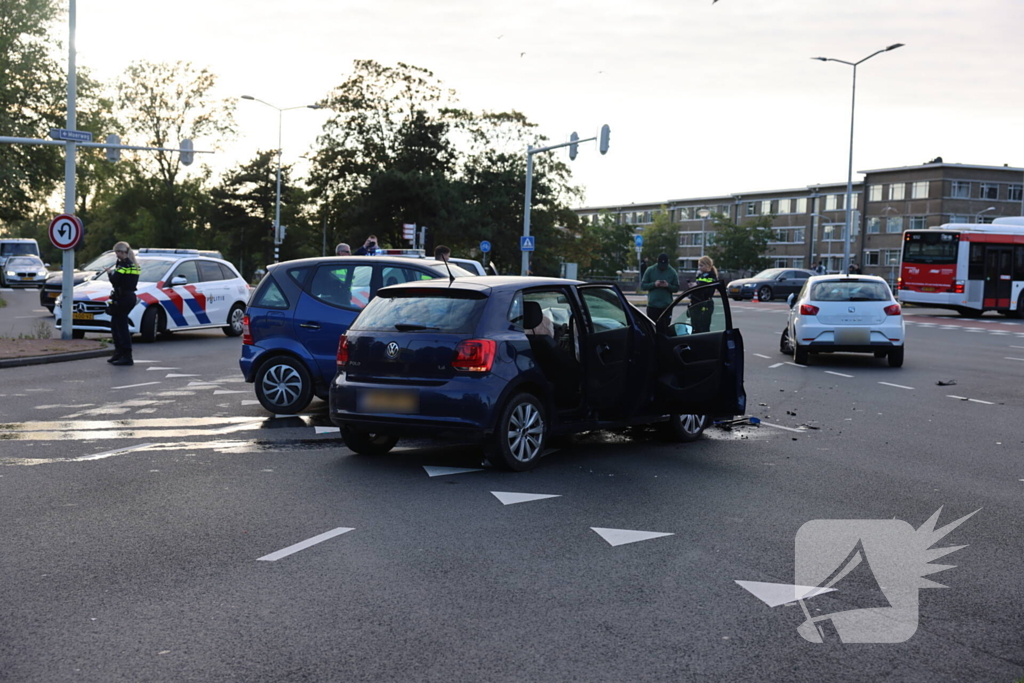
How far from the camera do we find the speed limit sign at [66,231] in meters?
18.9

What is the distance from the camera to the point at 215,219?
91.4 meters

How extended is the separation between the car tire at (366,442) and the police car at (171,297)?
11800 mm

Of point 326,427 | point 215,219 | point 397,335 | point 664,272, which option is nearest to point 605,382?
point 397,335

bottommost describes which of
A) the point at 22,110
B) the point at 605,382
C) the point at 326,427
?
the point at 326,427

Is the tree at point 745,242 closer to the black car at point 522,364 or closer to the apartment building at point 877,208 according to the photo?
the apartment building at point 877,208

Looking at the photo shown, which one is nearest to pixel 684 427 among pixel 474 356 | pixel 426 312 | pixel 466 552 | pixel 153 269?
pixel 474 356

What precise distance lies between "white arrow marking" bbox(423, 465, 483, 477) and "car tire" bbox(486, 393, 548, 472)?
26cm

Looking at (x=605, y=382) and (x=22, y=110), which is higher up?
(x=22, y=110)

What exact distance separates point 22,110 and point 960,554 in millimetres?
43229

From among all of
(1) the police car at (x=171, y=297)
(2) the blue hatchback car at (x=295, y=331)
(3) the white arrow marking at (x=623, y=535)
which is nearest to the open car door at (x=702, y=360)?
(3) the white arrow marking at (x=623, y=535)

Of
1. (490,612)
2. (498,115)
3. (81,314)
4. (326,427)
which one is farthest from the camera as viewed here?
(498,115)

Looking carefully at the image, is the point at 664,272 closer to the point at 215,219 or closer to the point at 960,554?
the point at 960,554

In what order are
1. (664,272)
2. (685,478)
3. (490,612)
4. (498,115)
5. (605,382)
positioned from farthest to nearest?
1. (498,115)
2. (664,272)
3. (605,382)
4. (685,478)
5. (490,612)

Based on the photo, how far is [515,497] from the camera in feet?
23.5
